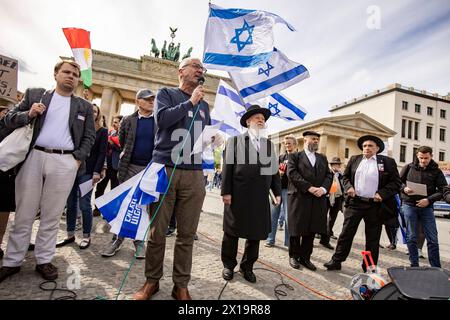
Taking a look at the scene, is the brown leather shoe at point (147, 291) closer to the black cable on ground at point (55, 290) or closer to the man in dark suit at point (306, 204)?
the black cable on ground at point (55, 290)

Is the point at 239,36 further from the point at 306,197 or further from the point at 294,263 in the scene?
the point at 294,263

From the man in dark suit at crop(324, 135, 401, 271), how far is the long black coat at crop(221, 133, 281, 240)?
1430 mm

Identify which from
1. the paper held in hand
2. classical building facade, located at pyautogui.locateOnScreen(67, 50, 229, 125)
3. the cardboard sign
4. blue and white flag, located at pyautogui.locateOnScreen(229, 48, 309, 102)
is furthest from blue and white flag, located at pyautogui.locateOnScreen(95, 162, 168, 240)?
classical building facade, located at pyautogui.locateOnScreen(67, 50, 229, 125)

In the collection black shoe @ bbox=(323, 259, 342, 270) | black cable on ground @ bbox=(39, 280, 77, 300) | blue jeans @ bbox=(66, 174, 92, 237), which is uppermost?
blue jeans @ bbox=(66, 174, 92, 237)

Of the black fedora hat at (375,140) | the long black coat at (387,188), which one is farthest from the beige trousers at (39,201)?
the black fedora hat at (375,140)

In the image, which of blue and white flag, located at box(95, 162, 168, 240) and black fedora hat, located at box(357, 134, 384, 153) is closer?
blue and white flag, located at box(95, 162, 168, 240)

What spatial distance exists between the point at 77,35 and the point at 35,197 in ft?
10.8

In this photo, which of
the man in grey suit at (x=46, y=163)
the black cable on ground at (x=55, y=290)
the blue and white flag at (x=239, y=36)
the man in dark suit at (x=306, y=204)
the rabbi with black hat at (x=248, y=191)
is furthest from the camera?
the man in dark suit at (x=306, y=204)

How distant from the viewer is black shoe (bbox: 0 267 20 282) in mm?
2425

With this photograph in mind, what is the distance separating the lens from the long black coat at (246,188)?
3.25m

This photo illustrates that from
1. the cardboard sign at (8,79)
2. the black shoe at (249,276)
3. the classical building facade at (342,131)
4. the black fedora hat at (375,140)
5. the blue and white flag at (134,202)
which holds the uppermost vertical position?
the classical building facade at (342,131)

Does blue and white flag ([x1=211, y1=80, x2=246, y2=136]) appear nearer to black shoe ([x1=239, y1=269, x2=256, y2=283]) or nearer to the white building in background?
black shoe ([x1=239, y1=269, x2=256, y2=283])

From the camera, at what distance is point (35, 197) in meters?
2.70
